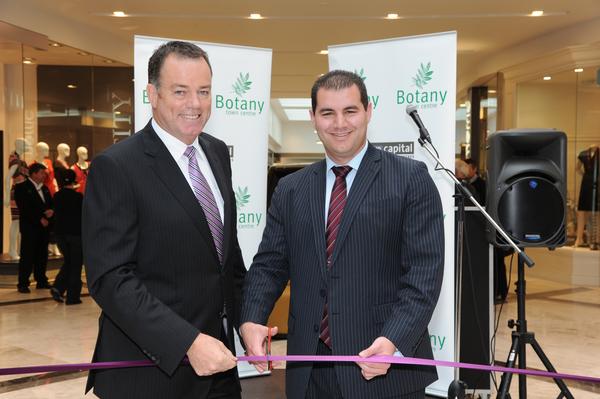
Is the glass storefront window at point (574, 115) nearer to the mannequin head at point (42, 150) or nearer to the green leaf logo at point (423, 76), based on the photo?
the green leaf logo at point (423, 76)

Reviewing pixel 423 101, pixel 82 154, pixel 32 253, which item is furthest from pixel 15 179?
pixel 423 101

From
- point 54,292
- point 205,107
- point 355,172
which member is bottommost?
point 54,292

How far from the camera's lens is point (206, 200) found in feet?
6.53

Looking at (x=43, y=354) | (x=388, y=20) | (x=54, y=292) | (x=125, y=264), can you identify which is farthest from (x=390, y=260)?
(x=388, y=20)

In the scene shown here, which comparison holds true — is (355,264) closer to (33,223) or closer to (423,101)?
(423,101)

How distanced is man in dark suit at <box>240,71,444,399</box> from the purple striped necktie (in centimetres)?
25

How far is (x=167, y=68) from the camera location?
191 centimetres

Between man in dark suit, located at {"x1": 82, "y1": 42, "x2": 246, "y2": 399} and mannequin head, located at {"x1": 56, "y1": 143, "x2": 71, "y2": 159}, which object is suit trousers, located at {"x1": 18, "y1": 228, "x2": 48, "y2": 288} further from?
man in dark suit, located at {"x1": 82, "y1": 42, "x2": 246, "y2": 399}

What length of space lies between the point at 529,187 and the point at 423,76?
1.21 metres

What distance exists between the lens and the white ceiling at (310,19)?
341 inches

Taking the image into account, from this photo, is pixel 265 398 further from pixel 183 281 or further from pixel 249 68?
pixel 183 281

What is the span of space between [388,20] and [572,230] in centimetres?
473

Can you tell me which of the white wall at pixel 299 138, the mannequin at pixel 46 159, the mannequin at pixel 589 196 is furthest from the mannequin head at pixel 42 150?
the white wall at pixel 299 138

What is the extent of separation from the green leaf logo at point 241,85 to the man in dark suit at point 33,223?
5.47 m
